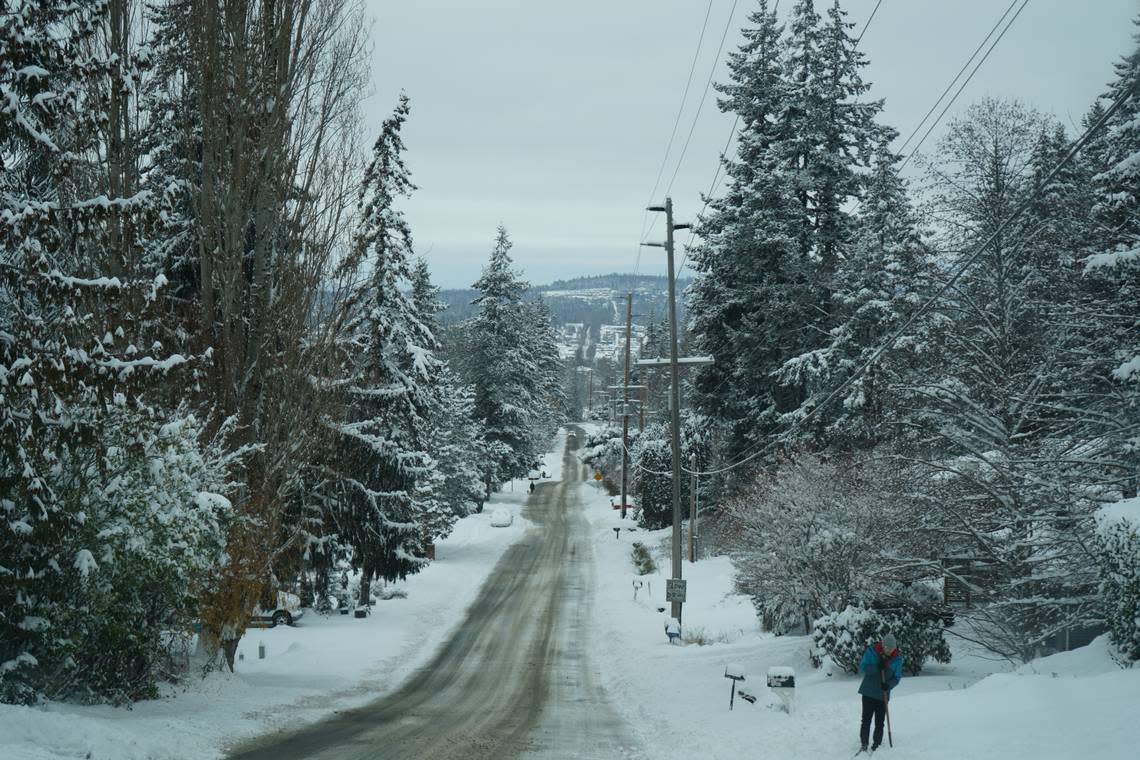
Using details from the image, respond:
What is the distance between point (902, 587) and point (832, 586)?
1523 mm

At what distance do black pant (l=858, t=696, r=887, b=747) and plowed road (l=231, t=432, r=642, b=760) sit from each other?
144 inches

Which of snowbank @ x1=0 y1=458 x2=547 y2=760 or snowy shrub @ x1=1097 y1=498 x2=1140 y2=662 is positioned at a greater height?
snowy shrub @ x1=1097 y1=498 x2=1140 y2=662

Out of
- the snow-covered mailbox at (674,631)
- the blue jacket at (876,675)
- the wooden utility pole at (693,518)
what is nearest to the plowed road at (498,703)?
the snow-covered mailbox at (674,631)

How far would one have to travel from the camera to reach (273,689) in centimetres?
1742

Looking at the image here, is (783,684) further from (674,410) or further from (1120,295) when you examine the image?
(674,410)

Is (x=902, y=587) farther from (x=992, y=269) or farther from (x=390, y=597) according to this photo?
(x=390, y=597)

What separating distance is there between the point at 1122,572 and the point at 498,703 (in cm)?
1148

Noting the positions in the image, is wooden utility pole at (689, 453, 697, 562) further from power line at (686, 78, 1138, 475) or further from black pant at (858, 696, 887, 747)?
black pant at (858, 696, 887, 747)

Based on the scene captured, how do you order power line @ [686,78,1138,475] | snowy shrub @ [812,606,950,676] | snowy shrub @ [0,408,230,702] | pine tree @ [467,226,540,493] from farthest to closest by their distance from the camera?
pine tree @ [467,226,540,493] → snowy shrub @ [812,606,950,676] → snowy shrub @ [0,408,230,702] → power line @ [686,78,1138,475]

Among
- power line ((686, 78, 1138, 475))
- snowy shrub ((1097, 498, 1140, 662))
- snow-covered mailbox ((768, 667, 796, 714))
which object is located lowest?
snow-covered mailbox ((768, 667, 796, 714))

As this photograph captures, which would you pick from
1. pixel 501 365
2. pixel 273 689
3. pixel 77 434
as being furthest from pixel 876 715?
pixel 501 365

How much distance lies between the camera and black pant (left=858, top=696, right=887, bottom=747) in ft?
35.3

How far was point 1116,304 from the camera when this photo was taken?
546 inches

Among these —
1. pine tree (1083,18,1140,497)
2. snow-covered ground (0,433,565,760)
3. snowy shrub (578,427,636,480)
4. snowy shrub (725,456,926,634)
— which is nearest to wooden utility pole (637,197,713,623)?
snowy shrub (725,456,926,634)
